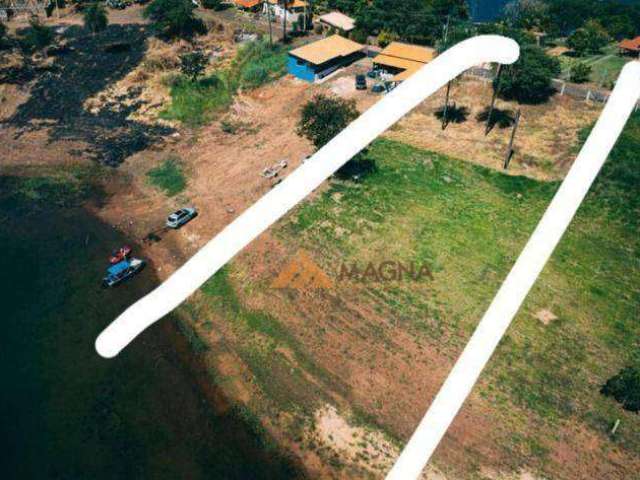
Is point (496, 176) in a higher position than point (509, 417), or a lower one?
higher

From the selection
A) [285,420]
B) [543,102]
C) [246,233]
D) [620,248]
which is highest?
[246,233]

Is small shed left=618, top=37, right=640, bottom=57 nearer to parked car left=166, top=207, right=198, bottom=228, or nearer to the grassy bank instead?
the grassy bank

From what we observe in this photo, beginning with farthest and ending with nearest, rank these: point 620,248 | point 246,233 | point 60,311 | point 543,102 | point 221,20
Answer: point 221,20, point 543,102, point 620,248, point 60,311, point 246,233

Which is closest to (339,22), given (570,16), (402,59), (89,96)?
(402,59)

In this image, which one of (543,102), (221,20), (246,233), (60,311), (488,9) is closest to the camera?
(246,233)

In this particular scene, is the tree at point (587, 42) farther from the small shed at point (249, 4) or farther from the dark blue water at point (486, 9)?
the dark blue water at point (486, 9)

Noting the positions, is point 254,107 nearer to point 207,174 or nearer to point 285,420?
point 207,174

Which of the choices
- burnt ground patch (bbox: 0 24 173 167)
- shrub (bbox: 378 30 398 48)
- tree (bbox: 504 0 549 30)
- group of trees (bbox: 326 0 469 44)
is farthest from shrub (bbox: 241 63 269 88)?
tree (bbox: 504 0 549 30)

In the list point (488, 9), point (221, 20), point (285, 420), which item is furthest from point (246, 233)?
point (488, 9)
